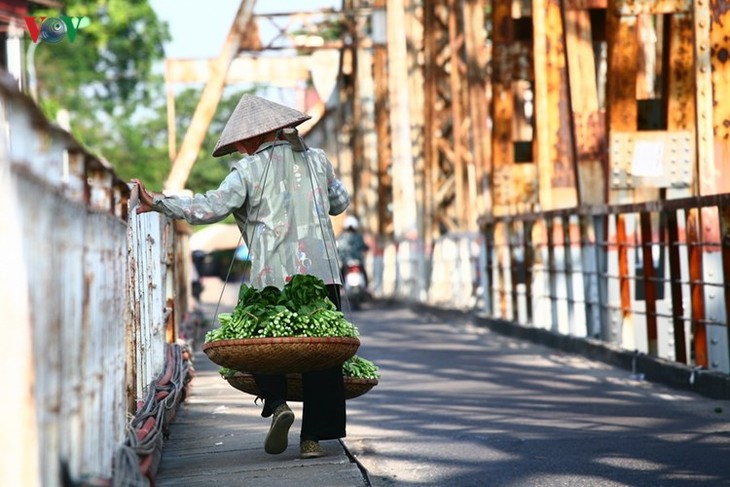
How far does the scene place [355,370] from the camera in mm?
8320

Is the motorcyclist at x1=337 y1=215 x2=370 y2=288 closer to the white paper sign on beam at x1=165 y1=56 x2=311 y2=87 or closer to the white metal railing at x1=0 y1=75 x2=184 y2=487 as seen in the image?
the white paper sign on beam at x1=165 y1=56 x2=311 y2=87

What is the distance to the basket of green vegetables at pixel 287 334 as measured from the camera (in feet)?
25.0

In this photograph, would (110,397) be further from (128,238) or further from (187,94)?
(187,94)

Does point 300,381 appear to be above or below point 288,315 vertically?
below

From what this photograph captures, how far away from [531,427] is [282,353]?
245cm

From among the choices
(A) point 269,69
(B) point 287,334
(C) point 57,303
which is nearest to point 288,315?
(B) point 287,334

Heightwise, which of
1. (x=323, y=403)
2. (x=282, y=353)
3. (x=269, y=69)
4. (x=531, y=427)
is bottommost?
(x=531, y=427)

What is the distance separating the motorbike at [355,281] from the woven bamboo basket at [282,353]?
79.9 feet

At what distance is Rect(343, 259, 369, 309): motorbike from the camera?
32.4 meters

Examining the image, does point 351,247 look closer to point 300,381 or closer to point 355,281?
point 355,281

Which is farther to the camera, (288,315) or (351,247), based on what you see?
(351,247)

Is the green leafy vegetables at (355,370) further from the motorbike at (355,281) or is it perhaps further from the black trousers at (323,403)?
the motorbike at (355,281)

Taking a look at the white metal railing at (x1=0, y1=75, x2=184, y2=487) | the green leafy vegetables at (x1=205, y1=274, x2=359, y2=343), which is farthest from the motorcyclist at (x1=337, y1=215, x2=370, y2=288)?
the white metal railing at (x1=0, y1=75, x2=184, y2=487)

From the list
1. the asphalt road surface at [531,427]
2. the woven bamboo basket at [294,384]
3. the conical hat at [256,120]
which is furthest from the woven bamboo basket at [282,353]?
the conical hat at [256,120]
